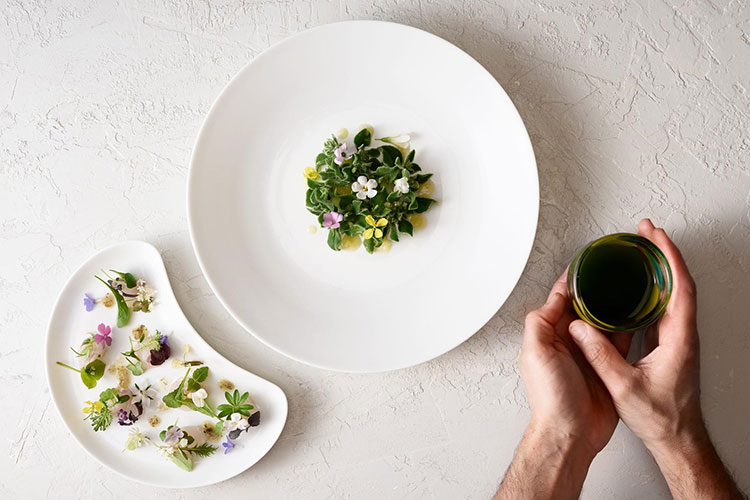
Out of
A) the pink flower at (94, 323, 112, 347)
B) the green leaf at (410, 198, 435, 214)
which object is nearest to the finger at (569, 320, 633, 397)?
the green leaf at (410, 198, 435, 214)

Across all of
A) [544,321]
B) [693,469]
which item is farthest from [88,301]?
[693,469]

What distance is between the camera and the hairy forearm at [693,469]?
0.93m

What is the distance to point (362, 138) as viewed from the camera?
939mm

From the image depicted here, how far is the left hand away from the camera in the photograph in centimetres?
91

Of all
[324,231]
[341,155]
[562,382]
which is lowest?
[562,382]

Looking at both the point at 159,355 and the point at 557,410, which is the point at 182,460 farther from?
the point at 557,410

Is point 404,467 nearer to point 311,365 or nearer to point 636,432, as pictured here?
point 311,365

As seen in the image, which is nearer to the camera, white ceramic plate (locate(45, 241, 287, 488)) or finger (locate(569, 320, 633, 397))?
finger (locate(569, 320, 633, 397))

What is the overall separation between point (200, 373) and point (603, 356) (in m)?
0.66

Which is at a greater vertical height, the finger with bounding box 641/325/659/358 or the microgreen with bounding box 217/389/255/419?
the finger with bounding box 641/325/659/358

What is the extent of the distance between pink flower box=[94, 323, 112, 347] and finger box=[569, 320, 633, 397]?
2.53 ft

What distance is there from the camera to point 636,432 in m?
0.94

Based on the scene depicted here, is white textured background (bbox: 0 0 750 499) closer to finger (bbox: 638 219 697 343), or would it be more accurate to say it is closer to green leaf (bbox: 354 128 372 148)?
finger (bbox: 638 219 697 343)

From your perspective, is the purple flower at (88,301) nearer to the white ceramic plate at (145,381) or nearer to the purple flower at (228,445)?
the white ceramic plate at (145,381)
